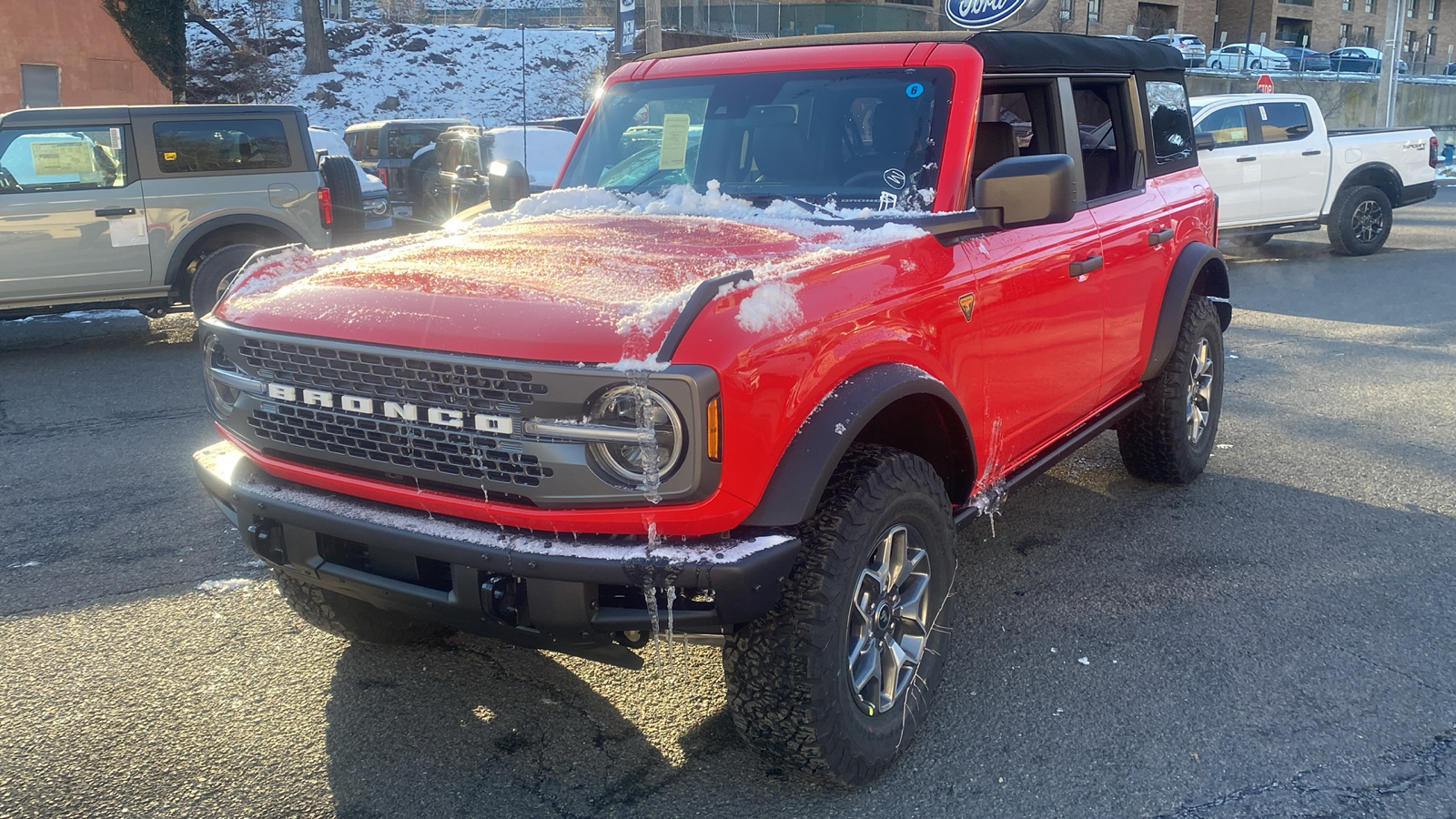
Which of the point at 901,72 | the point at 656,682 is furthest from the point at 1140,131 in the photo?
the point at 656,682

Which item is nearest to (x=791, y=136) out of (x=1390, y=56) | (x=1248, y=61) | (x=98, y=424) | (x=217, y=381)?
(x=217, y=381)

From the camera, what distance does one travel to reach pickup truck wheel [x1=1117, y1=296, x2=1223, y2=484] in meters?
4.87

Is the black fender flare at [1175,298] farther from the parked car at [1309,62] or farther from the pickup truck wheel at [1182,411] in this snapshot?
the parked car at [1309,62]

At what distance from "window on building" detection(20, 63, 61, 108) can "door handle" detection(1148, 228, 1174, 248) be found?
72.6 ft

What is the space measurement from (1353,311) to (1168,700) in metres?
8.21

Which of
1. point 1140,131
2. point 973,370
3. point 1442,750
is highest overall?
point 1140,131

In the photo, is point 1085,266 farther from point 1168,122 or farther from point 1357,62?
point 1357,62

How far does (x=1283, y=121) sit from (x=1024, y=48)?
10998 mm

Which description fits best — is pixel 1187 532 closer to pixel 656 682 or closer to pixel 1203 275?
pixel 1203 275

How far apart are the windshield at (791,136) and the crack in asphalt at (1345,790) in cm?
181

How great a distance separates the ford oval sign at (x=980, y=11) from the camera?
6438 millimetres

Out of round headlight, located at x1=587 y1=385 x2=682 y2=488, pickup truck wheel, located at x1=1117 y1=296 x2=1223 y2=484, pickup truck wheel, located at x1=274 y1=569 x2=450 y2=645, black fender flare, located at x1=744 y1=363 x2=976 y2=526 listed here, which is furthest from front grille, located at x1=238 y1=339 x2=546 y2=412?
pickup truck wheel, located at x1=1117 y1=296 x2=1223 y2=484

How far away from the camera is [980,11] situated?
22.1 ft

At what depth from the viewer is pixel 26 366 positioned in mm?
8398
